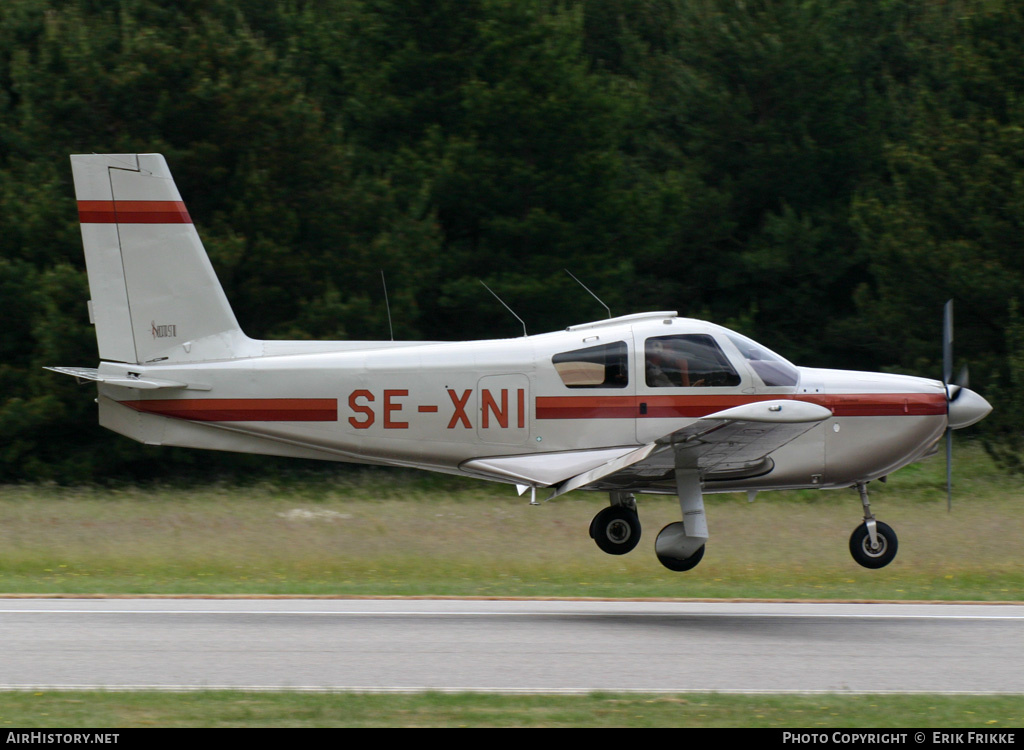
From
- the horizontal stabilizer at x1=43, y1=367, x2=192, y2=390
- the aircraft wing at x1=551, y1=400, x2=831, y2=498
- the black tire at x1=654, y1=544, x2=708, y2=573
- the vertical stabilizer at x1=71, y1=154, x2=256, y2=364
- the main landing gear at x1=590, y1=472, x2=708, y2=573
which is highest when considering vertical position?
the vertical stabilizer at x1=71, y1=154, x2=256, y2=364

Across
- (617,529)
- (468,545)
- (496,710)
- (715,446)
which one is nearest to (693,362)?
(715,446)

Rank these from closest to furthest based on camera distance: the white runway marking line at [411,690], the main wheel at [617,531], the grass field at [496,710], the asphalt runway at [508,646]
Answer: the grass field at [496,710] → the white runway marking line at [411,690] → the asphalt runway at [508,646] → the main wheel at [617,531]

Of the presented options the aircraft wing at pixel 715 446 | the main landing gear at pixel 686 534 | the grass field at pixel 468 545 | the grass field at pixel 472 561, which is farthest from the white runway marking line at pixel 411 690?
the grass field at pixel 468 545

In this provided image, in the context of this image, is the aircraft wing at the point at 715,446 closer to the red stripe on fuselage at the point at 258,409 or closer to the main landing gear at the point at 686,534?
the main landing gear at the point at 686,534

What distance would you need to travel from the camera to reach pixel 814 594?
1329cm

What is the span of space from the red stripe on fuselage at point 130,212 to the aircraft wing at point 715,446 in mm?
5198

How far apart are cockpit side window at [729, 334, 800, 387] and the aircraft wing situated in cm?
60

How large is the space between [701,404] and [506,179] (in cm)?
1612

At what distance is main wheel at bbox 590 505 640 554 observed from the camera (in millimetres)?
13516

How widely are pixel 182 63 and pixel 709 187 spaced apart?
14.4 m

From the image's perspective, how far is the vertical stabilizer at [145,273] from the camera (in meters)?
12.8

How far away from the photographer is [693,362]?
1238cm

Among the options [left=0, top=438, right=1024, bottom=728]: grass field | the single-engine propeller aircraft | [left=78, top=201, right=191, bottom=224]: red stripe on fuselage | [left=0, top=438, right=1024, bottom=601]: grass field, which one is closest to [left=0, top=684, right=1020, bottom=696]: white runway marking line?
[left=0, top=438, right=1024, bottom=728]: grass field

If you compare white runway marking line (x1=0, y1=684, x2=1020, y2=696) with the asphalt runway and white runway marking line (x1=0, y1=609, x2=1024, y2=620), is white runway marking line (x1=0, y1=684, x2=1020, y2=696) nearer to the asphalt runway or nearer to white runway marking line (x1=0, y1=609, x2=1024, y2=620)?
the asphalt runway
